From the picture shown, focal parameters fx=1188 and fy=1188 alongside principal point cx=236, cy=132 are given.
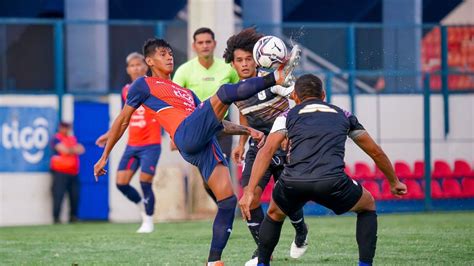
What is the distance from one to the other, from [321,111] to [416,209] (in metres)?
13.1

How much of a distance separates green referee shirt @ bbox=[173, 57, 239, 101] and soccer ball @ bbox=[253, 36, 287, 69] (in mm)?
3759

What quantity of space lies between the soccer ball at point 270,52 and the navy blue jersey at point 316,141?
1174 millimetres

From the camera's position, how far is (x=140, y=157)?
1592cm

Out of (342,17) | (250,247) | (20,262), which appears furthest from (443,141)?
(20,262)

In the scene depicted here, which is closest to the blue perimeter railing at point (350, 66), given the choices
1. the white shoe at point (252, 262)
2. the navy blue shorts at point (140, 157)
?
the navy blue shorts at point (140, 157)

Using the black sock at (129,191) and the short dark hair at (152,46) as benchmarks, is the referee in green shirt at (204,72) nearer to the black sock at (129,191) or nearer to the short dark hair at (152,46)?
the black sock at (129,191)

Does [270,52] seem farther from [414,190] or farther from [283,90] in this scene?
[414,190]

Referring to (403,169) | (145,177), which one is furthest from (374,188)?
(145,177)

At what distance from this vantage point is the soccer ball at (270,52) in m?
9.71

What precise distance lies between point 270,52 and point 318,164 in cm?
164

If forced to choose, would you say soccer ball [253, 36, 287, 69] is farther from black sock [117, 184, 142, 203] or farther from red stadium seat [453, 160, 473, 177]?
red stadium seat [453, 160, 473, 177]

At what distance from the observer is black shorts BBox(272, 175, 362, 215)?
835 centimetres

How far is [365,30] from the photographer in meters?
21.2

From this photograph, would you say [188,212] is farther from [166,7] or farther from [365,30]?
[166,7]
